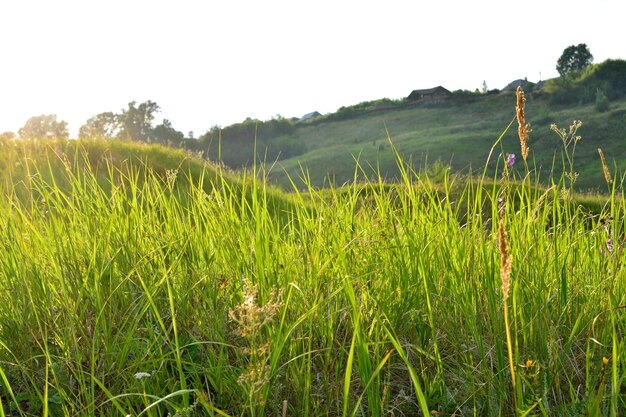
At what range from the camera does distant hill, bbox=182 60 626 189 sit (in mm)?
61188

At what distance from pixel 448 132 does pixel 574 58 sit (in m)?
31.5

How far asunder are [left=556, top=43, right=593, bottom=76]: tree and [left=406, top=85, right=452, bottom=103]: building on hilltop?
56.3ft

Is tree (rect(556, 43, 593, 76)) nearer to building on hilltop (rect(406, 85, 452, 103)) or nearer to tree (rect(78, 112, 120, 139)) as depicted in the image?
building on hilltop (rect(406, 85, 452, 103))

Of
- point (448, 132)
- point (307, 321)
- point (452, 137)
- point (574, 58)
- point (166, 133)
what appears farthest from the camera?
point (574, 58)

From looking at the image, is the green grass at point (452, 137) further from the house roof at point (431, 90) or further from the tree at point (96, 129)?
the tree at point (96, 129)

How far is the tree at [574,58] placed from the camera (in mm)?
90250

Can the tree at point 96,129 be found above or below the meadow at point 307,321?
above

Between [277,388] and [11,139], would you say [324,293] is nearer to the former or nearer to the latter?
[277,388]

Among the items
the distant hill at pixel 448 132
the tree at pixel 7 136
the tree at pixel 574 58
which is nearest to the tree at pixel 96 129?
the tree at pixel 7 136

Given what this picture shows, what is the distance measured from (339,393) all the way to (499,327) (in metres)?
0.55

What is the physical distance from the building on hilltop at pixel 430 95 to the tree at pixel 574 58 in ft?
56.3

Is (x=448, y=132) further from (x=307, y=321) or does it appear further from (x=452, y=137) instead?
(x=307, y=321)

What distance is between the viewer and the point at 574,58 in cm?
9025

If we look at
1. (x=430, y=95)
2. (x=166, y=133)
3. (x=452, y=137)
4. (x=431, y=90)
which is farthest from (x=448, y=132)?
(x=166, y=133)
